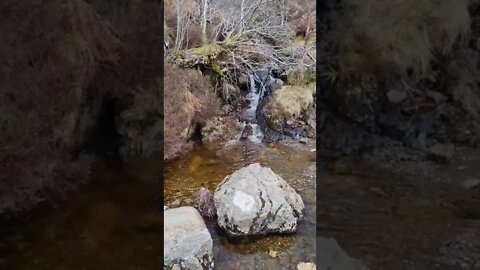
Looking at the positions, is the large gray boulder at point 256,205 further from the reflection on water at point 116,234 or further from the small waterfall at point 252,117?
the small waterfall at point 252,117

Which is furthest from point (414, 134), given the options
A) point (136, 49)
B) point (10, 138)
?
point (10, 138)

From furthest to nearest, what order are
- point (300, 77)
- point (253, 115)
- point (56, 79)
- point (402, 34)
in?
1. point (300, 77)
2. point (253, 115)
3. point (402, 34)
4. point (56, 79)

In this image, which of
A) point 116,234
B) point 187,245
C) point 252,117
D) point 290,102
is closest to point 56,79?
point 116,234

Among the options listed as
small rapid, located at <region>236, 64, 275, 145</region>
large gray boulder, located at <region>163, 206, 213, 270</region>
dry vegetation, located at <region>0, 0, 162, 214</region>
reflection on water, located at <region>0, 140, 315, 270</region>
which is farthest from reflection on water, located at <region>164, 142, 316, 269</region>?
dry vegetation, located at <region>0, 0, 162, 214</region>

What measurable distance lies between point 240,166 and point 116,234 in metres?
1.31

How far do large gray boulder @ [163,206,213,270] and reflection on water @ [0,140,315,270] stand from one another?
5 cm

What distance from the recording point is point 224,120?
177 inches

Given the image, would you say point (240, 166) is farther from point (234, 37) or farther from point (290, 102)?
point (234, 37)

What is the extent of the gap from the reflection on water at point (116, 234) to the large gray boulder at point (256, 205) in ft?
0.24

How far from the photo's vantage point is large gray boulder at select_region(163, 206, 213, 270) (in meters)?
2.52

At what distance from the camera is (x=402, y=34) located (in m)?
4.05

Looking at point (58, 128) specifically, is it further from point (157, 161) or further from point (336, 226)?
point (336, 226)

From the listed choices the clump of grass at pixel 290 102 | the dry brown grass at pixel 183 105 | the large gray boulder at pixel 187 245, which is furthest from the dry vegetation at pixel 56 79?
the clump of grass at pixel 290 102

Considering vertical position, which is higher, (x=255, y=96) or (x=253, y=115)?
(x=255, y=96)
